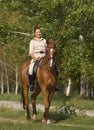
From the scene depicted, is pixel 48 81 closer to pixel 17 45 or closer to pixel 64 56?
pixel 64 56

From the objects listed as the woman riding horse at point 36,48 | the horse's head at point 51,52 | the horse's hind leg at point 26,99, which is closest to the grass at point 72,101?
the horse's hind leg at point 26,99

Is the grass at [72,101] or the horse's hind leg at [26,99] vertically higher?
the horse's hind leg at [26,99]

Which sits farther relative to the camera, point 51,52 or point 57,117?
point 57,117

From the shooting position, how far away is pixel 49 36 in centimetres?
2473

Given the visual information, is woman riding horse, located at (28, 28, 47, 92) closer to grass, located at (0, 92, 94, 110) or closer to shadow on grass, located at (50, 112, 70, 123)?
shadow on grass, located at (50, 112, 70, 123)

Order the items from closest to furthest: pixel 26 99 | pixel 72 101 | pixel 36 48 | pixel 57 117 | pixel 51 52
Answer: pixel 51 52 < pixel 36 48 < pixel 26 99 < pixel 57 117 < pixel 72 101

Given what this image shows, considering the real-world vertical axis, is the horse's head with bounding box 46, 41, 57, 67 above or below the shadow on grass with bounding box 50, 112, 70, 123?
above

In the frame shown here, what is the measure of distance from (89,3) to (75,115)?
650 centimetres

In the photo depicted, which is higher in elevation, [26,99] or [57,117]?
[26,99]

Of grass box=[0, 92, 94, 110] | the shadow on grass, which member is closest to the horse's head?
the shadow on grass

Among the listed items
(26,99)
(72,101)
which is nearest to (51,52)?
(26,99)

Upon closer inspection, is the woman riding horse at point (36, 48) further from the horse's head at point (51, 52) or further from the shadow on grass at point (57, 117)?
the shadow on grass at point (57, 117)

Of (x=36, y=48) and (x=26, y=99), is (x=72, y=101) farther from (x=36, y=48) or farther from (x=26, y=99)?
(x=36, y=48)

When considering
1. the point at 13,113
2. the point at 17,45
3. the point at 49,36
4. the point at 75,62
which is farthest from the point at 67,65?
the point at 17,45
